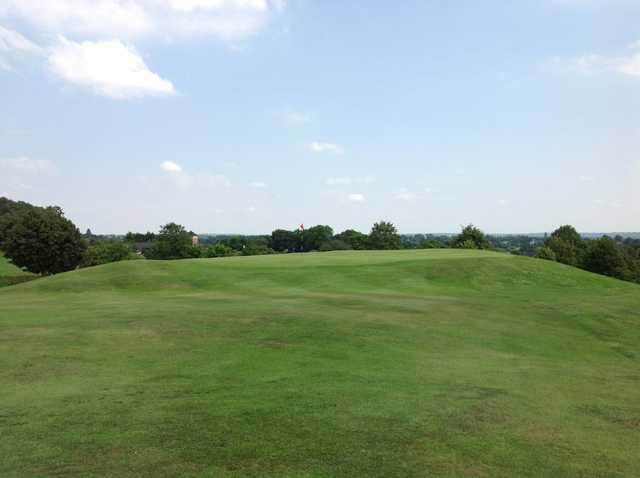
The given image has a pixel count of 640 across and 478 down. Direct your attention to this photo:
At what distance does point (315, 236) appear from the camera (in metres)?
192

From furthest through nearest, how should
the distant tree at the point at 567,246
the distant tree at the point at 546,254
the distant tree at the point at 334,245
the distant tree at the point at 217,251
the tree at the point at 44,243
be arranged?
the distant tree at the point at 334,245, the distant tree at the point at 217,251, the distant tree at the point at 567,246, the distant tree at the point at 546,254, the tree at the point at 44,243

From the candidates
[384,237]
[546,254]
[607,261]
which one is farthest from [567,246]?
[384,237]

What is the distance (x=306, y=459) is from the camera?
7.24 metres

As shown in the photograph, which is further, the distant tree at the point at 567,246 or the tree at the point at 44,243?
the distant tree at the point at 567,246

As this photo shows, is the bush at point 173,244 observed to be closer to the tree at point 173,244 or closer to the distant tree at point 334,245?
the tree at point 173,244

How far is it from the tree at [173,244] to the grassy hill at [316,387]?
8728 cm

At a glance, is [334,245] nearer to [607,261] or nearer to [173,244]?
[173,244]

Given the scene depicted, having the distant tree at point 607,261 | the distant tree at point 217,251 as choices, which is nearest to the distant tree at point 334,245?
the distant tree at point 217,251

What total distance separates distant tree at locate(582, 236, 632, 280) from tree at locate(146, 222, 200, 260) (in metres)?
82.2

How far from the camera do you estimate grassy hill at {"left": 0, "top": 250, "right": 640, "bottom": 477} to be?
739cm

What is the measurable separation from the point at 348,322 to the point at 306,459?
467 inches

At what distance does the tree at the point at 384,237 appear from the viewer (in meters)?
125

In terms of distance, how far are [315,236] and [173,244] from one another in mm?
85630

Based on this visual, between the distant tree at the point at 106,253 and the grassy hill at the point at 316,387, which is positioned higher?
the distant tree at the point at 106,253
